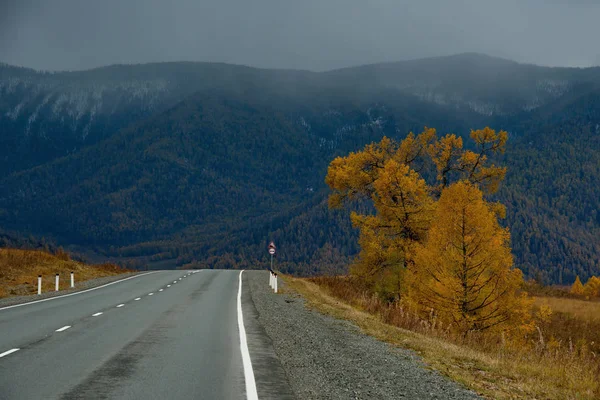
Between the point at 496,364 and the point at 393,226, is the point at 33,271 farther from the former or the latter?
the point at 496,364

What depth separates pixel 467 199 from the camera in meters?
26.1

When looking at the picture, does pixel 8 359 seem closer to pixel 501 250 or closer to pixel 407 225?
pixel 501 250

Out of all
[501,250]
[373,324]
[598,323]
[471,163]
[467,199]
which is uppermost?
[471,163]

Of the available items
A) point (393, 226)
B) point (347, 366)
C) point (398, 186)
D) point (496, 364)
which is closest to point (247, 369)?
point (347, 366)

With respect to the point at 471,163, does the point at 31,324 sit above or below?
below

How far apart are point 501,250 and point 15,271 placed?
2644 cm

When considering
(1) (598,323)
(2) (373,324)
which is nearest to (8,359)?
(2) (373,324)

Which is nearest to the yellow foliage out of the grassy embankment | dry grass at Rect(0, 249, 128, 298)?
the grassy embankment

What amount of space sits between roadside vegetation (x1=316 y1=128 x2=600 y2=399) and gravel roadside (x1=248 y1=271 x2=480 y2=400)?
580 millimetres

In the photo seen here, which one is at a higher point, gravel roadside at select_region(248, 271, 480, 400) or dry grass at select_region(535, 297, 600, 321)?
gravel roadside at select_region(248, 271, 480, 400)

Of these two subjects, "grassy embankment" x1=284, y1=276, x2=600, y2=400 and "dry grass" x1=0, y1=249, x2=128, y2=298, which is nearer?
"grassy embankment" x1=284, y1=276, x2=600, y2=400

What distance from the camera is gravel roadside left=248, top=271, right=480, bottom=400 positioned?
880cm

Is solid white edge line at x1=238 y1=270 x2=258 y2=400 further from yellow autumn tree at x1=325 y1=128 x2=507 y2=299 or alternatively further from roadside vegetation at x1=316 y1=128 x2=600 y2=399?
yellow autumn tree at x1=325 y1=128 x2=507 y2=299

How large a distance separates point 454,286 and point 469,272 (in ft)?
4.38
